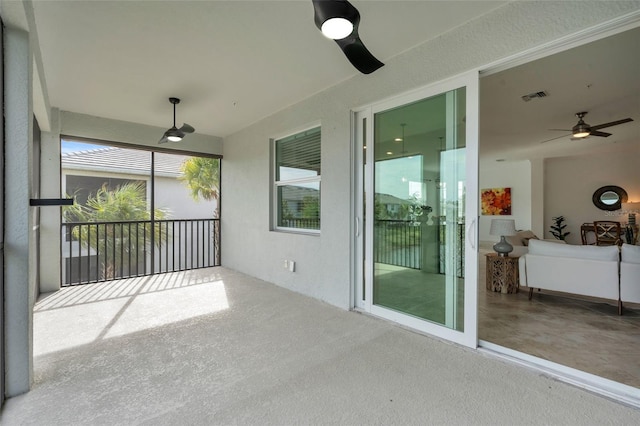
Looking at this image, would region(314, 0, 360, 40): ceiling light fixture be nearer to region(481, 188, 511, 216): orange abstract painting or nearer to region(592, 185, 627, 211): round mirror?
region(592, 185, 627, 211): round mirror

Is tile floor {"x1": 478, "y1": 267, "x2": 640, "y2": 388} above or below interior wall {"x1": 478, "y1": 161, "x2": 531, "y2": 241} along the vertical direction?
below

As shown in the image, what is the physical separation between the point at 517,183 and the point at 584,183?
145cm

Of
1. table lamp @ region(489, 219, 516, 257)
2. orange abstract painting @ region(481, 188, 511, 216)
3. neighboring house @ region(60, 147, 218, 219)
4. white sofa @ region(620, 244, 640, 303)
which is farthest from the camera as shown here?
orange abstract painting @ region(481, 188, 511, 216)

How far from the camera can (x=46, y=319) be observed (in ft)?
9.81

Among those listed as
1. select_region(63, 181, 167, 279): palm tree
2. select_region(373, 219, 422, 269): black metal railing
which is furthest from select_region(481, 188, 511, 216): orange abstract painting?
select_region(63, 181, 167, 279): palm tree

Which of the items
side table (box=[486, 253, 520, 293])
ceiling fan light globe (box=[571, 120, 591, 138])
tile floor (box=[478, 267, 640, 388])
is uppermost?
ceiling fan light globe (box=[571, 120, 591, 138])

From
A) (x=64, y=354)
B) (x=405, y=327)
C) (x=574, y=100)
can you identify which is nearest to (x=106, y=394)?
(x=64, y=354)

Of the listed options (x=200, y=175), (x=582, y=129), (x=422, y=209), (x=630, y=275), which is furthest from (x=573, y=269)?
(x=200, y=175)

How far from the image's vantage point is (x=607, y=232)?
6645 mm

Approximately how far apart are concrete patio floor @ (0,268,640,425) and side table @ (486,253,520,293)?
6.88 feet

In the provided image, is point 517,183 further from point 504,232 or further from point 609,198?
point 504,232

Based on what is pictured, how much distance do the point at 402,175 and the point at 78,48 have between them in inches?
120

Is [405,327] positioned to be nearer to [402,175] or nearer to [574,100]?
[402,175]

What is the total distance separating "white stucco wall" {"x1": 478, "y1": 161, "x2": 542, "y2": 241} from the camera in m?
8.12
